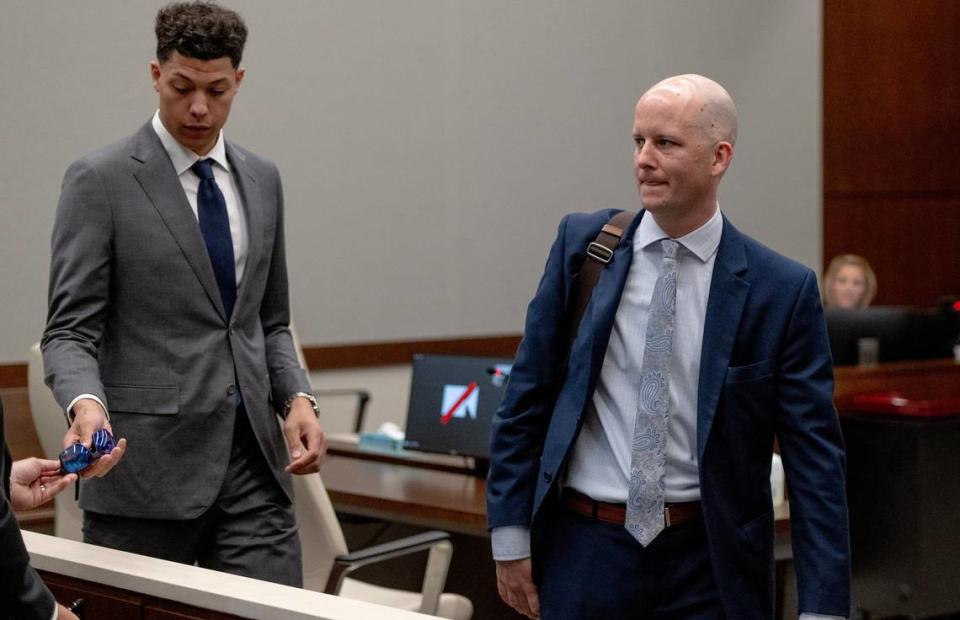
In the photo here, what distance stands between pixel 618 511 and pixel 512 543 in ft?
0.64

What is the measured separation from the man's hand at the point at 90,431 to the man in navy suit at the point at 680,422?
2.12ft

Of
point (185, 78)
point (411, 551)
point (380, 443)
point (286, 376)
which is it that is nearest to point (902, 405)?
point (380, 443)

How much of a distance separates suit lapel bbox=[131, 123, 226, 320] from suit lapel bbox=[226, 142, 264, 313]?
0.24 feet

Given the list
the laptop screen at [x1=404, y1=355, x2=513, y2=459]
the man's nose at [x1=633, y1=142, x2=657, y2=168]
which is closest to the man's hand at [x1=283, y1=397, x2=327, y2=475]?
the man's nose at [x1=633, y1=142, x2=657, y2=168]

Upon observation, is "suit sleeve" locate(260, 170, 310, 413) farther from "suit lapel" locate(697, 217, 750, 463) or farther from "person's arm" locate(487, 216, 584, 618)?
"suit lapel" locate(697, 217, 750, 463)

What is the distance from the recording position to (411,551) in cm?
333

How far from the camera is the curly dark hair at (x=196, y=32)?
8.16 feet

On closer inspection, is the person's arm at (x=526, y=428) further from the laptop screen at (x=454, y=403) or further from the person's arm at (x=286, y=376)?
the laptop screen at (x=454, y=403)

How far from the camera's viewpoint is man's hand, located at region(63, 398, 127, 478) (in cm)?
219

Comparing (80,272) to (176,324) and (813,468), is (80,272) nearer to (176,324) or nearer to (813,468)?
(176,324)

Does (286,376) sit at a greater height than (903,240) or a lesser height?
greater

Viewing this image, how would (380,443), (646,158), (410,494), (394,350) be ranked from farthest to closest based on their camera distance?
1. (394,350)
2. (380,443)
3. (410,494)
4. (646,158)

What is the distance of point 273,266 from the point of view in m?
2.76

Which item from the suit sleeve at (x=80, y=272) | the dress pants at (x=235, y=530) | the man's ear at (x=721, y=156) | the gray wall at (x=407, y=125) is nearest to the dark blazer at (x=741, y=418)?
the man's ear at (x=721, y=156)
